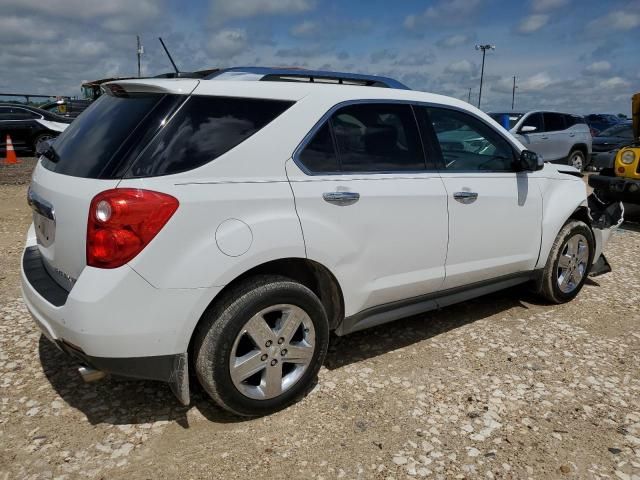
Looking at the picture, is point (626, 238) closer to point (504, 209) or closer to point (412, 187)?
point (504, 209)

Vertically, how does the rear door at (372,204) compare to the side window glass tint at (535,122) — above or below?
below

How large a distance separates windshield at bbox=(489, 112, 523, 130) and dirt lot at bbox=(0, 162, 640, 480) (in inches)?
379

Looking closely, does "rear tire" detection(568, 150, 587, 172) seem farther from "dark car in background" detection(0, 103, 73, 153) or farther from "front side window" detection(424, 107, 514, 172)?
"dark car in background" detection(0, 103, 73, 153)

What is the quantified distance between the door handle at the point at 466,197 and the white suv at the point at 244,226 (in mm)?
20

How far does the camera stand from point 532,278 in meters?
4.28

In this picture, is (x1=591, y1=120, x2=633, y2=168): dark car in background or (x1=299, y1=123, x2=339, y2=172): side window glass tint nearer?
(x1=299, y1=123, x2=339, y2=172): side window glass tint

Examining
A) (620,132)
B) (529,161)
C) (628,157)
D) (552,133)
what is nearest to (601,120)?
(620,132)

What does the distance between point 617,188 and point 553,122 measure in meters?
6.31

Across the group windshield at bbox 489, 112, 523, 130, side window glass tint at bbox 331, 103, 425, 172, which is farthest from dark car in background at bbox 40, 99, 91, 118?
side window glass tint at bbox 331, 103, 425, 172

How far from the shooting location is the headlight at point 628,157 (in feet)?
25.8

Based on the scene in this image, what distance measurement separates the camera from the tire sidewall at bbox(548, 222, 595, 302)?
4.36 m

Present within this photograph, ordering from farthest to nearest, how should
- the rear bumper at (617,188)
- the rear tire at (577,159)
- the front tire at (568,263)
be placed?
the rear tire at (577,159) → the rear bumper at (617,188) → the front tire at (568,263)

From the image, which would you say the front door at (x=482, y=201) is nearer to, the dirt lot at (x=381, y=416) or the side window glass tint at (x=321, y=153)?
the dirt lot at (x=381, y=416)

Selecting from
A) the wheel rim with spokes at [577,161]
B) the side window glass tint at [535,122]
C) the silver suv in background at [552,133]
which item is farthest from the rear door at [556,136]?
the wheel rim with spokes at [577,161]
